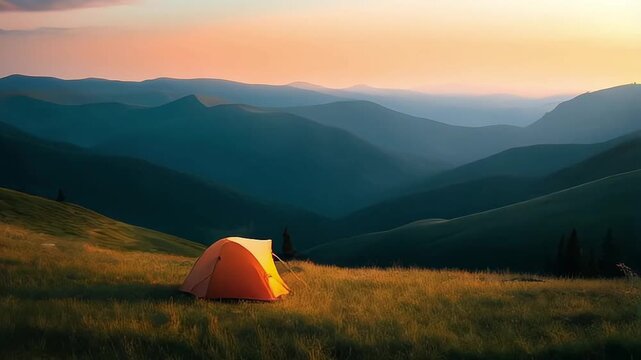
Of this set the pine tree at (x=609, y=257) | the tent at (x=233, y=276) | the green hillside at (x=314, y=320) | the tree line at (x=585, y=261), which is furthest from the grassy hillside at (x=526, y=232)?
the tent at (x=233, y=276)

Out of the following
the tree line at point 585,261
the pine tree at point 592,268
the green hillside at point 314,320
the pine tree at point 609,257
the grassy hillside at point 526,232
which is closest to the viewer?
the green hillside at point 314,320

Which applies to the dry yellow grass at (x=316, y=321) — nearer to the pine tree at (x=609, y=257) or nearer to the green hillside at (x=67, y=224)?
the green hillside at (x=67, y=224)

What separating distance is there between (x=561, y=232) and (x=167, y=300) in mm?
99141

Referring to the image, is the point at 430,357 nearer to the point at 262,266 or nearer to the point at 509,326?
the point at 509,326

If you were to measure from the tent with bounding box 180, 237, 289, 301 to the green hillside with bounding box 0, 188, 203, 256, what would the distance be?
114ft

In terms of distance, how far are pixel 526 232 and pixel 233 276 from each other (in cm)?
10027

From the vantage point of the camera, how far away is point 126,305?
1399 cm

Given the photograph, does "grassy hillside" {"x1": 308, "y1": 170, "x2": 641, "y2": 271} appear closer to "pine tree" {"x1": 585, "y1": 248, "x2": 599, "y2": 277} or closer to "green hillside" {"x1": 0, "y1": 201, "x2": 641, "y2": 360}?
"pine tree" {"x1": 585, "y1": 248, "x2": 599, "y2": 277}

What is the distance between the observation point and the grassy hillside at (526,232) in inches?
3917

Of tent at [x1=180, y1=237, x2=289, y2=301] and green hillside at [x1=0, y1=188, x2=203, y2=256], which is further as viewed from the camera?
green hillside at [x1=0, y1=188, x2=203, y2=256]

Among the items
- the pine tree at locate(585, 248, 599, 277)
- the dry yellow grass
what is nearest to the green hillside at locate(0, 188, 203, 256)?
the dry yellow grass

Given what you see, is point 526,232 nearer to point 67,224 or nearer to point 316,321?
point 67,224

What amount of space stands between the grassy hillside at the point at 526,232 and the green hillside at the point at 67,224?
142ft

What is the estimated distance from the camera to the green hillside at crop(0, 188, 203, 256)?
174ft
